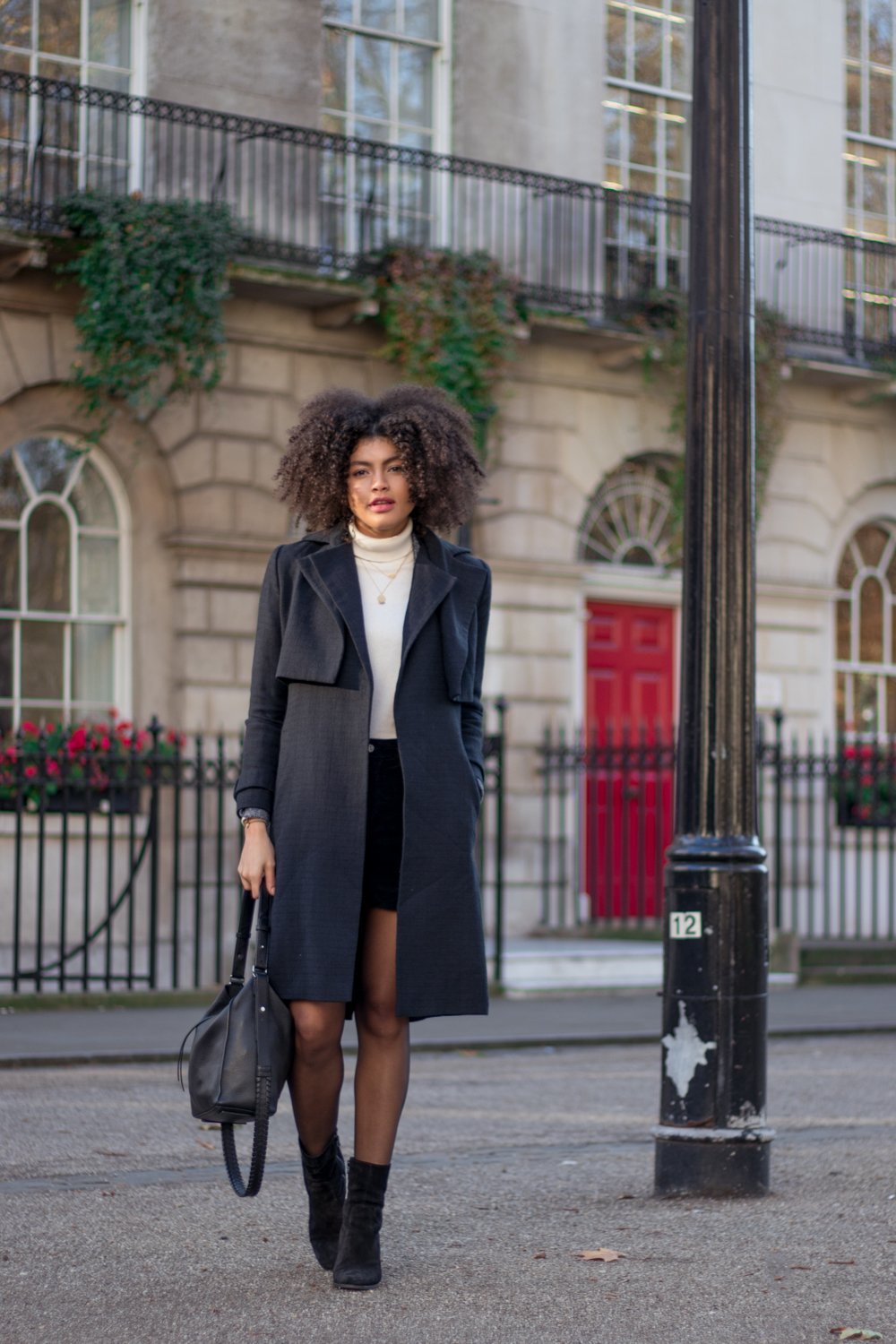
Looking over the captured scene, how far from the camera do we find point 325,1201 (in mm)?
4457

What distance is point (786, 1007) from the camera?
12.5m

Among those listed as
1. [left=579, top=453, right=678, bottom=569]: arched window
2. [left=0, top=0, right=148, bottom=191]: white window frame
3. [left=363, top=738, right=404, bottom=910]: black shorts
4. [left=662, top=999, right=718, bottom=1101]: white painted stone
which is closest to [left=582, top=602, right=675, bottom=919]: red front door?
[left=579, top=453, right=678, bottom=569]: arched window

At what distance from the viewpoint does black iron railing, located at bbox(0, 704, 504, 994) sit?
1125 cm

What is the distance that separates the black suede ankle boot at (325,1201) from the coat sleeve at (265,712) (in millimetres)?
783

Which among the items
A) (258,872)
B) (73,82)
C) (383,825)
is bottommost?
(258,872)

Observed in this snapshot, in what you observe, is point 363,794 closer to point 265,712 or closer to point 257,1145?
point 265,712

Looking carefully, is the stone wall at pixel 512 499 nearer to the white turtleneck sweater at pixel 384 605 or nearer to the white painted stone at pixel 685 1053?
the white painted stone at pixel 685 1053

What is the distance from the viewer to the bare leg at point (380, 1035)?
174 inches

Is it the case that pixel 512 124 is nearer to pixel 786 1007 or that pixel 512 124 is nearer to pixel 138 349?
pixel 138 349

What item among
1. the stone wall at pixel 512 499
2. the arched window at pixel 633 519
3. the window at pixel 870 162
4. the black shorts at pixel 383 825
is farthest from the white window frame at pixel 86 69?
the black shorts at pixel 383 825

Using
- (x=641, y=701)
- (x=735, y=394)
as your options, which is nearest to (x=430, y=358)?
(x=641, y=701)

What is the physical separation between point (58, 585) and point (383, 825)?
33.3ft

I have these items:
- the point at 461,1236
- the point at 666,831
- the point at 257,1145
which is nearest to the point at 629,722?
the point at 666,831

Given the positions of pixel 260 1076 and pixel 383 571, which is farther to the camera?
pixel 383 571
